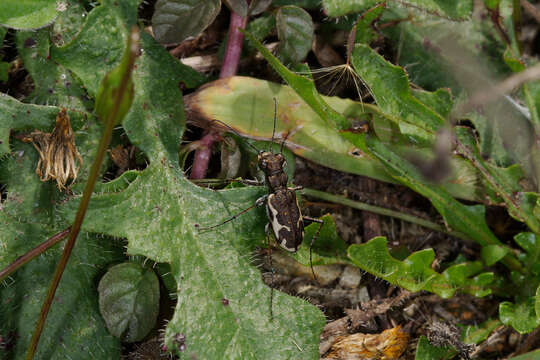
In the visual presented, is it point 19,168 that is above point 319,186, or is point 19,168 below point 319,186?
above

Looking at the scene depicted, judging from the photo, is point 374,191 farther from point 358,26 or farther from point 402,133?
point 358,26

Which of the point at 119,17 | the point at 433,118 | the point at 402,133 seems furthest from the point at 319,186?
the point at 119,17

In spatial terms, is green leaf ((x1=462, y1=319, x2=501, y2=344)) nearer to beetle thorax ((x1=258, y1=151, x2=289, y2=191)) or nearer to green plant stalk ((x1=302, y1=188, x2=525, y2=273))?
green plant stalk ((x1=302, y1=188, x2=525, y2=273))

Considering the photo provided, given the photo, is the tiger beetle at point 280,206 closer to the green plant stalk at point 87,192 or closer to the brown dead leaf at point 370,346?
the brown dead leaf at point 370,346

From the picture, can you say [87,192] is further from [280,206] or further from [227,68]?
[227,68]

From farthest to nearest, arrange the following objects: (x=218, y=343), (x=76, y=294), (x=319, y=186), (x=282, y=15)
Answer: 1. (x=319, y=186)
2. (x=282, y=15)
3. (x=76, y=294)
4. (x=218, y=343)

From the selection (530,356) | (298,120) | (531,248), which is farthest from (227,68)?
(530,356)

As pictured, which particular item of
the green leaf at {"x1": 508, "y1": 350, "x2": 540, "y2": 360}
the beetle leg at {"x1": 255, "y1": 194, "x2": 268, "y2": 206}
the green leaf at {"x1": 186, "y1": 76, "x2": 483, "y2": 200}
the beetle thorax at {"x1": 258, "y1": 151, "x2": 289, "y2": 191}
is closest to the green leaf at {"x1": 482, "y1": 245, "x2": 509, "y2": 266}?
the green leaf at {"x1": 186, "y1": 76, "x2": 483, "y2": 200}

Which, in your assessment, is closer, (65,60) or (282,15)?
(65,60)
